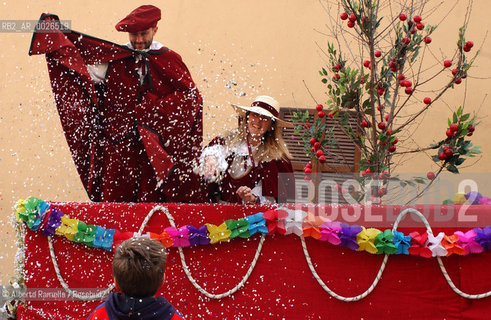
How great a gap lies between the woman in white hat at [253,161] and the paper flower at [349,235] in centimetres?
85

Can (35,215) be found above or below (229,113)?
below

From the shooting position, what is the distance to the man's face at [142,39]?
4.04 meters

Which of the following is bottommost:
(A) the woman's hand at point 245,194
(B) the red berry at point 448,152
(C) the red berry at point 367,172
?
(A) the woman's hand at point 245,194

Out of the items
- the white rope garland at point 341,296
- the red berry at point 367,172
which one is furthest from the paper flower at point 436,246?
the red berry at point 367,172

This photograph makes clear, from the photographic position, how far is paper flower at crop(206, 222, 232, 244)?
11.1 feet

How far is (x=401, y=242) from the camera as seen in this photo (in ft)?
11.0

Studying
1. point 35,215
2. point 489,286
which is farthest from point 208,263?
point 489,286

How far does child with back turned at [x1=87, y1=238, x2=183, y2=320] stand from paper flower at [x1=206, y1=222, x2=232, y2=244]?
3.73ft

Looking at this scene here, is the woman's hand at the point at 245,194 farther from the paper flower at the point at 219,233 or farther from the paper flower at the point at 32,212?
the paper flower at the point at 32,212

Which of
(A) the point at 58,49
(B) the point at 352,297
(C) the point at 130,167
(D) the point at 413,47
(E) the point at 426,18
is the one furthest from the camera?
(E) the point at 426,18

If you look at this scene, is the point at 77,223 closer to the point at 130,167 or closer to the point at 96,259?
the point at 96,259

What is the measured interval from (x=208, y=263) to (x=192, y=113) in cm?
109

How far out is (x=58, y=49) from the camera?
3.76m

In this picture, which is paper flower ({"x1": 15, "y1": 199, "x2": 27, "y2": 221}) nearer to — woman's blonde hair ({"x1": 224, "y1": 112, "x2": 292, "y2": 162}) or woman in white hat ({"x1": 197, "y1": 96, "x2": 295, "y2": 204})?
woman in white hat ({"x1": 197, "y1": 96, "x2": 295, "y2": 204})
